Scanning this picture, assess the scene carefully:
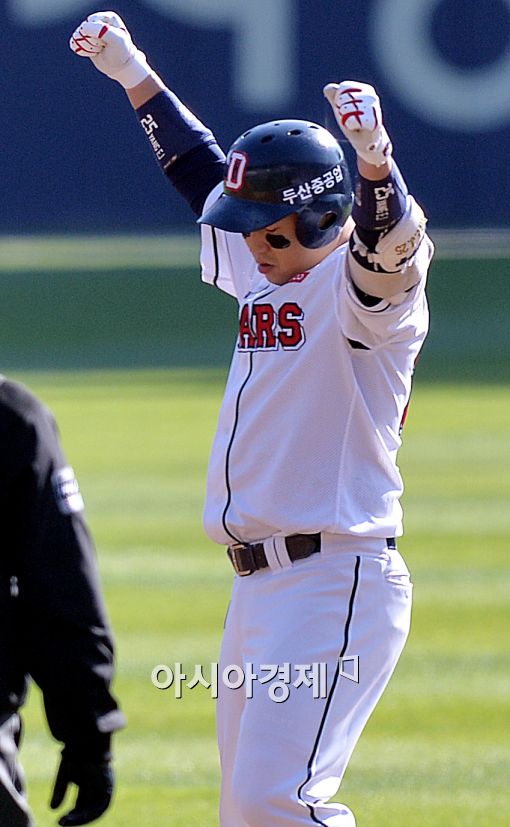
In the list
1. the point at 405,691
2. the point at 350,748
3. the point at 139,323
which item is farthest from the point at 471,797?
the point at 139,323

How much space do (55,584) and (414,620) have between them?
4931 millimetres

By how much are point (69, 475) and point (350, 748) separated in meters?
1.21

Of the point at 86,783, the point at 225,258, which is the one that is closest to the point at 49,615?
the point at 86,783

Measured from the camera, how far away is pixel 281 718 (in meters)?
3.67

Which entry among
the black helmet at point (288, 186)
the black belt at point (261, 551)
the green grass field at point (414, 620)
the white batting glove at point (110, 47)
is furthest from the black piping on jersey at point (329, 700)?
the white batting glove at point (110, 47)

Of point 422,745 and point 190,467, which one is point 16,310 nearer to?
point 190,467

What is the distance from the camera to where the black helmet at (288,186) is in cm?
386

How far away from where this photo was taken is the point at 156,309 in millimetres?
20656

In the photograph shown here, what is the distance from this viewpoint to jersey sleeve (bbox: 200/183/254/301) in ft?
14.3

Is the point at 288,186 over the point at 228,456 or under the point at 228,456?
over

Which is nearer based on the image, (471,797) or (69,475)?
(69,475)

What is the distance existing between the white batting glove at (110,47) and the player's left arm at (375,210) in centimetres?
134

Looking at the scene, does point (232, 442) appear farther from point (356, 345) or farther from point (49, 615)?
point (49, 615)

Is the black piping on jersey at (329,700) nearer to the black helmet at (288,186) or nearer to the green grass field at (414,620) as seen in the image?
the black helmet at (288,186)
